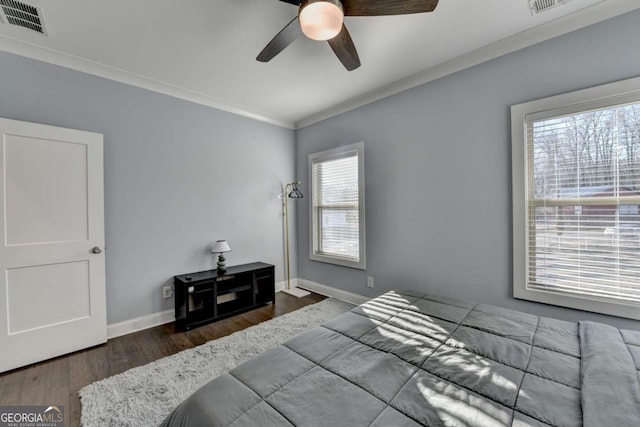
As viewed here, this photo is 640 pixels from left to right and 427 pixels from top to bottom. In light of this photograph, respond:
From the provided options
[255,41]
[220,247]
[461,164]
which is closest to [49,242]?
[220,247]

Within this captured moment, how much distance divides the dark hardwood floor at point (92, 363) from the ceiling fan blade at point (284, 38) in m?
2.67

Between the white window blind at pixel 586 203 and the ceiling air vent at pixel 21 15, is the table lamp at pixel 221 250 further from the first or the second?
the white window blind at pixel 586 203

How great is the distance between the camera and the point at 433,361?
47.8 inches

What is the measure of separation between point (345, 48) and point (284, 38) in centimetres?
45

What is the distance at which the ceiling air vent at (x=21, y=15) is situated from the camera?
1.86 m

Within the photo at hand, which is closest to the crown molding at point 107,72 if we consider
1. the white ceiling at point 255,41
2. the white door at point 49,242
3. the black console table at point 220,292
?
the white ceiling at point 255,41

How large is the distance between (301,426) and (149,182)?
9.78ft

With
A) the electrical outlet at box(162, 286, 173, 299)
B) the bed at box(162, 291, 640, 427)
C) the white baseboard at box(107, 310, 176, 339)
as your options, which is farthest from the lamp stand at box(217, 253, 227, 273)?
the bed at box(162, 291, 640, 427)

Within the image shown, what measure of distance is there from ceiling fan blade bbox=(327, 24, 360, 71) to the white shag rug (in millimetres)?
2590

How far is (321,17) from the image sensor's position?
150 centimetres

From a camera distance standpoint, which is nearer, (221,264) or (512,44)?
(512,44)

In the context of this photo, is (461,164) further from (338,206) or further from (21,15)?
(21,15)

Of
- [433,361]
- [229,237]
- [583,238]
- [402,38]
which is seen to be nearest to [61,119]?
[229,237]

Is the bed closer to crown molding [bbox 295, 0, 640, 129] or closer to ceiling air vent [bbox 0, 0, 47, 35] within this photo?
crown molding [bbox 295, 0, 640, 129]
